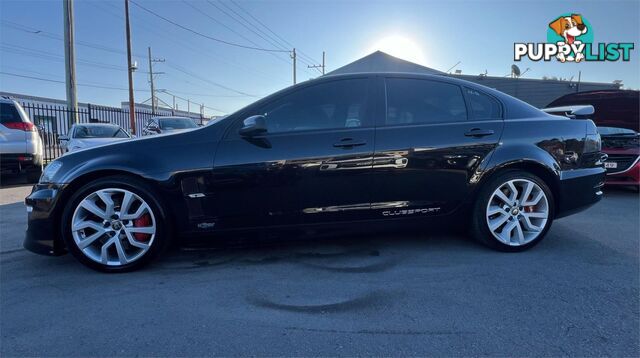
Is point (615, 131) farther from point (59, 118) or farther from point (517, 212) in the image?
point (59, 118)

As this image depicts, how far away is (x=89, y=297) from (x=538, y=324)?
289cm

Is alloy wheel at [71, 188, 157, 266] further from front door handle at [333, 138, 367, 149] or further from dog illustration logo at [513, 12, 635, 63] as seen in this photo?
dog illustration logo at [513, 12, 635, 63]

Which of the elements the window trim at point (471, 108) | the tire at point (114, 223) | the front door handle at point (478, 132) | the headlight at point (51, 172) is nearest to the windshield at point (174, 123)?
the headlight at point (51, 172)

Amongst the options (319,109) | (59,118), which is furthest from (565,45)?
(59,118)

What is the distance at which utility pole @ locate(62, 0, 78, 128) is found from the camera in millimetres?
12227

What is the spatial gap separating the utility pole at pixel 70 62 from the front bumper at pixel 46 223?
1138cm

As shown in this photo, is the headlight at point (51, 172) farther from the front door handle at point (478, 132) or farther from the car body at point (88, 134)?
the car body at point (88, 134)

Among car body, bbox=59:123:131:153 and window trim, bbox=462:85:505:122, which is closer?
window trim, bbox=462:85:505:122

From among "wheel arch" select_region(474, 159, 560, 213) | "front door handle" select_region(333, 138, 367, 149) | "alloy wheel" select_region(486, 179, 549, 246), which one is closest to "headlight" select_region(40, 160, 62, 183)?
"front door handle" select_region(333, 138, 367, 149)

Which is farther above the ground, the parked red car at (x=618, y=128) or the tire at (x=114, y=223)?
the parked red car at (x=618, y=128)

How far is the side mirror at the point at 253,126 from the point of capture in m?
2.79

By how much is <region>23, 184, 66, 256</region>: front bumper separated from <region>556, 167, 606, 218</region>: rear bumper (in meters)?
4.30

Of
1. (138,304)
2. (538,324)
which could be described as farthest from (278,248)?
(538,324)

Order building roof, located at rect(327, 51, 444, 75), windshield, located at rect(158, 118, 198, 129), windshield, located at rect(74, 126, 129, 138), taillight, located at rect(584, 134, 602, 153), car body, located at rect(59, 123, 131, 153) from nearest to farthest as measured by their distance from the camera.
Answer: taillight, located at rect(584, 134, 602, 153) < car body, located at rect(59, 123, 131, 153) < windshield, located at rect(74, 126, 129, 138) < windshield, located at rect(158, 118, 198, 129) < building roof, located at rect(327, 51, 444, 75)
